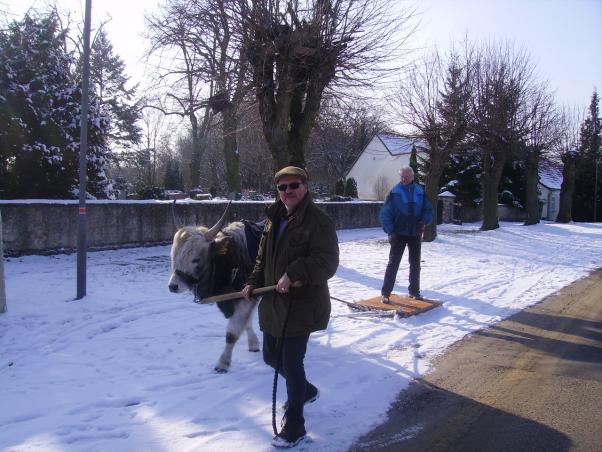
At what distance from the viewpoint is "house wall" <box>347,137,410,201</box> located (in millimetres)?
47594

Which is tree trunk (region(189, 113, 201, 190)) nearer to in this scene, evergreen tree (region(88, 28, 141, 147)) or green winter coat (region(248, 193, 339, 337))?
evergreen tree (region(88, 28, 141, 147))

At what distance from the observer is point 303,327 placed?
370cm

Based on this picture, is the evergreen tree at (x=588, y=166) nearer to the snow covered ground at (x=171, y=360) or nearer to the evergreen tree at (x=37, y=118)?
the snow covered ground at (x=171, y=360)

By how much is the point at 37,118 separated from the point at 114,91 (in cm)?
2187

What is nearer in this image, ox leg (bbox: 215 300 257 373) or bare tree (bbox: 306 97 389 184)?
ox leg (bbox: 215 300 257 373)

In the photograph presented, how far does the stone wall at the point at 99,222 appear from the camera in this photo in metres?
11.7

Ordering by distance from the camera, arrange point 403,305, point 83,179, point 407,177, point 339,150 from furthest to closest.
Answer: point 339,150 < point 83,179 < point 407,177 < point 403,305

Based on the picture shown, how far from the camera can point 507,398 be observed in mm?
4801

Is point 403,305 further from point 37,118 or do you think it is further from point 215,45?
point 37,118

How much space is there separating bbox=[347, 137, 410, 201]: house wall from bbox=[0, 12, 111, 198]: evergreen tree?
33.6 m

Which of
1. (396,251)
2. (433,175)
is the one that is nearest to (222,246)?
(396,251)

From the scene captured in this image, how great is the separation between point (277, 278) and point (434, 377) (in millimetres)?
2450

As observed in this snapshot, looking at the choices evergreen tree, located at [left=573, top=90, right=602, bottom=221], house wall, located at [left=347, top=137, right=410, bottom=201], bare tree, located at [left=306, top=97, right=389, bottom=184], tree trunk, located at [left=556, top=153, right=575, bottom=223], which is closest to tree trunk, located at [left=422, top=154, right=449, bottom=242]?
tree trunk, located at [left=556, top=153, right=575, bottom=223]

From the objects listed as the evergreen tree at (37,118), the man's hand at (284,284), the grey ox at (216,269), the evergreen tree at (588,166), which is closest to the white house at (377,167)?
the evergreen tree at (588,166)
